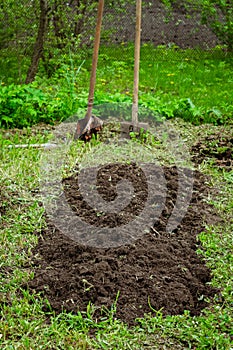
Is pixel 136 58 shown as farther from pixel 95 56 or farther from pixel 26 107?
pixel 26 107

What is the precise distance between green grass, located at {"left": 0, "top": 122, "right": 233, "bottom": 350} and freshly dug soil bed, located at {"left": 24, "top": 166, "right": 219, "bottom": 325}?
6cm

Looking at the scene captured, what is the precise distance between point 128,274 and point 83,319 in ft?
1.44

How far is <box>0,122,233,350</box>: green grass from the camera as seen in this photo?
2596mm

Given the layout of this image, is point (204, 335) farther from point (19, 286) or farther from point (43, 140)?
point (43, 140)

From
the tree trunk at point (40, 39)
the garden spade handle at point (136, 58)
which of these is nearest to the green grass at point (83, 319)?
the garden spade handle at point (136, 58)

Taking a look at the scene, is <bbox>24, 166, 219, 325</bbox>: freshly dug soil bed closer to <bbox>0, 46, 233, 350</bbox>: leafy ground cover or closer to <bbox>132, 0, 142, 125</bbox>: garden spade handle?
<bbox>0, 46, 233, 350</bbox>: leafy ground cover

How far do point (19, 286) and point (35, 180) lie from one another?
4.35 feet

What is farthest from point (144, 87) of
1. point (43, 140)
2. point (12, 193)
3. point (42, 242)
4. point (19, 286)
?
point (19, 286)

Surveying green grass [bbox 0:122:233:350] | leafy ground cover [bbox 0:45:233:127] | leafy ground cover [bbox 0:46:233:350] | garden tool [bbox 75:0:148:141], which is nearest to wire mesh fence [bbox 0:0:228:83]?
leafy ground cover [bbox 0:45:233:127]

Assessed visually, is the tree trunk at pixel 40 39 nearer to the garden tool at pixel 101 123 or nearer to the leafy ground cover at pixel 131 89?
the leafy ground cover at pixel 131 89

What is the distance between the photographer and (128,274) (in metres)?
3.07

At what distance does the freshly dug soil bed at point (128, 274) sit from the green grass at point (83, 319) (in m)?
0.06

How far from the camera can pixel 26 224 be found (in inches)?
144

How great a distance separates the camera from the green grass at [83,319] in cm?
260
